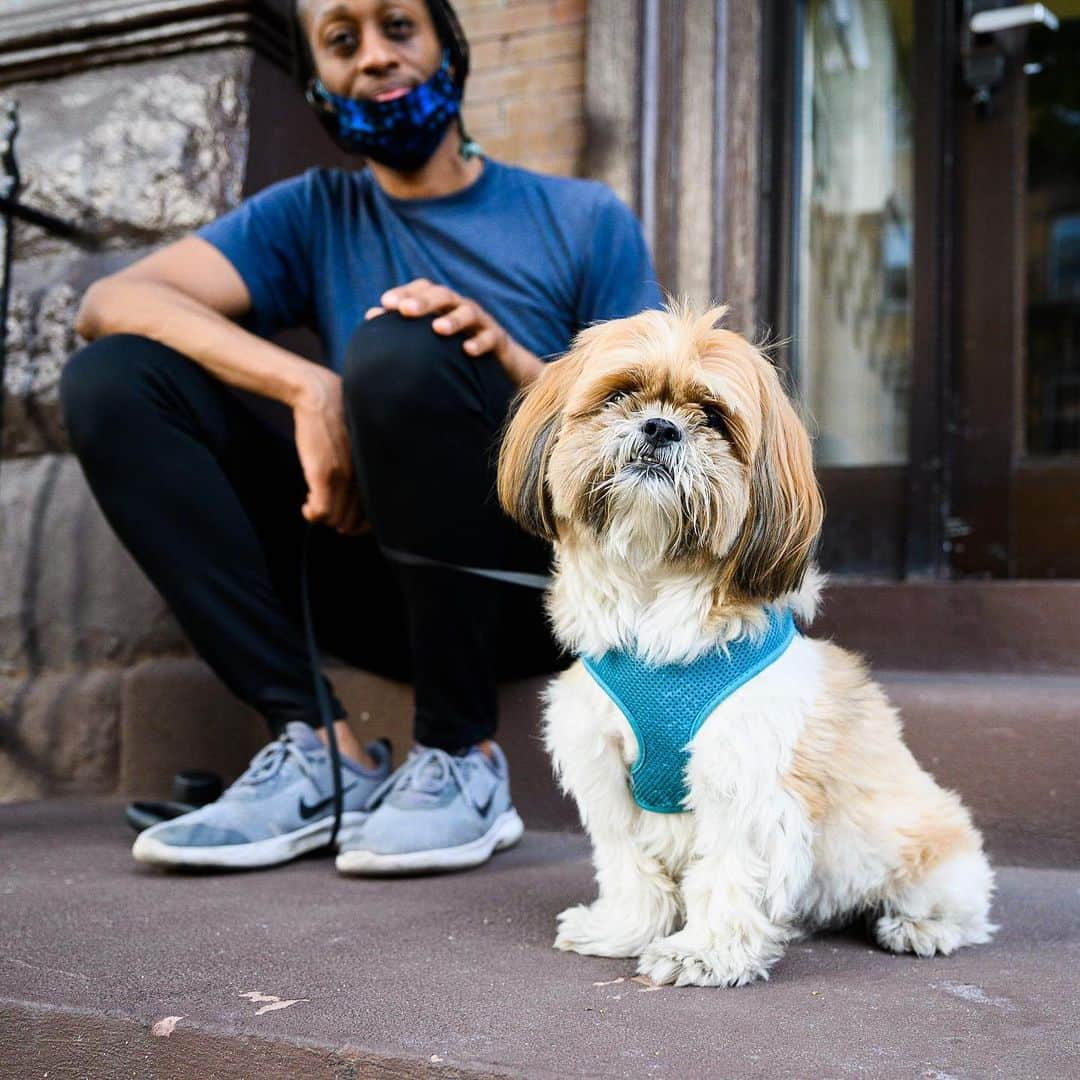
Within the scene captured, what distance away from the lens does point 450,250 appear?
300 cm

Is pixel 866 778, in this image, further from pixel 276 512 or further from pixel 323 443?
pixel 276 512

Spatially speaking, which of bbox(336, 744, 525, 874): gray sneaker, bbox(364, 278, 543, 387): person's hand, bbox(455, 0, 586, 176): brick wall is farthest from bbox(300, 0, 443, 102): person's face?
bbox(336, 744, 525, 874): gray sneaker

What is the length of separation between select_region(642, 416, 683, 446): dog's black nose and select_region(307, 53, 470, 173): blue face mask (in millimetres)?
1418

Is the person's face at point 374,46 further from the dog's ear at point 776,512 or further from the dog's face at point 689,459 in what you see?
the dog's ear at point 776,512

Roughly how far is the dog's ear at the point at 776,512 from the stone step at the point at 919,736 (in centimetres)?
99

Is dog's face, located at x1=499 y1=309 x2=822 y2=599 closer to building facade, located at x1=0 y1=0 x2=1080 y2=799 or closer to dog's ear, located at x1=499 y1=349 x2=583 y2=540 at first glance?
dog's ear, located at x1=499 y1=349 x2=583 y2=540

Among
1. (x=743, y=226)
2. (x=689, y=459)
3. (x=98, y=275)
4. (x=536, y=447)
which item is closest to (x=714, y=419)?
(x=689, y=459)

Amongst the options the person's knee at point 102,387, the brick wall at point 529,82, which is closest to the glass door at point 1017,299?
the brick wall at point 529,82

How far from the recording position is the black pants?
8.16 ft

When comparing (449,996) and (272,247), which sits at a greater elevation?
(272,247)

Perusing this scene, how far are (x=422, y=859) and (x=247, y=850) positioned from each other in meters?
0.35

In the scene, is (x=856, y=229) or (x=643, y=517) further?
(x=856, y=229)

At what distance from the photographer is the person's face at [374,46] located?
9.48 ft

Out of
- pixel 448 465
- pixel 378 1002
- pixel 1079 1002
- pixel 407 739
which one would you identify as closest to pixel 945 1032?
pixel 1079 1002
